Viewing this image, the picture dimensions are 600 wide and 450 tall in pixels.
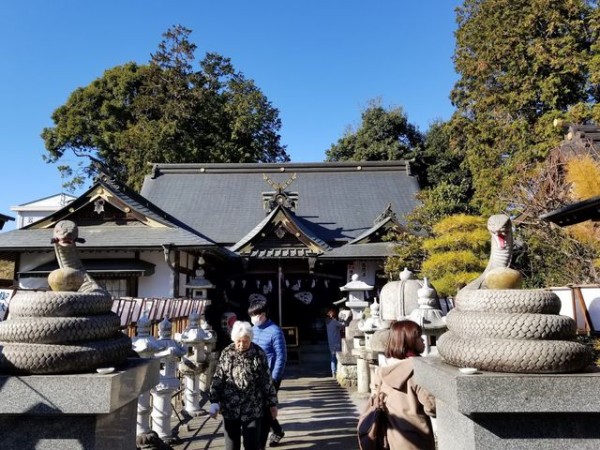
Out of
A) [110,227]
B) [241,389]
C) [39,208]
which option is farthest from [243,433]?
[39,208]

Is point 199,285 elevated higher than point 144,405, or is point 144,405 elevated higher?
point 199,285

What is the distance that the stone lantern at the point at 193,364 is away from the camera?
7.36 m

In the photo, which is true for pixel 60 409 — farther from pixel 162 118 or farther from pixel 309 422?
pixel 162 118

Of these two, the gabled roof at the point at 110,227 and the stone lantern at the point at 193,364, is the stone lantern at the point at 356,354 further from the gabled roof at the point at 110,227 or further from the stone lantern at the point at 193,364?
the gabled roof at the point at 110,227

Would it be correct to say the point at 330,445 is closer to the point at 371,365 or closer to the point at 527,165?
the point at 371,365

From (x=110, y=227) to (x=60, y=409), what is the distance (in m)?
13.7

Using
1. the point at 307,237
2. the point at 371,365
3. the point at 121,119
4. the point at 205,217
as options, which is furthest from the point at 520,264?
the point at 121,119

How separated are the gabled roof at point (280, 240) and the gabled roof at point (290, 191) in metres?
2.45

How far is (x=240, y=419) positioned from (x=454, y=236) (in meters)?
9.98

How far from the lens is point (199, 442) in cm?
601

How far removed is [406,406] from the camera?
313 centimetres

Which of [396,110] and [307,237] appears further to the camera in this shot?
[396,110]

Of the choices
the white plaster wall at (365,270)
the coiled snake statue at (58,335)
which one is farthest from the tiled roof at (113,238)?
the coiled snake statue at (58,335)

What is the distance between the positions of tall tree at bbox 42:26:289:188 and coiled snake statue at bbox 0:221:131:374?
29119mm
